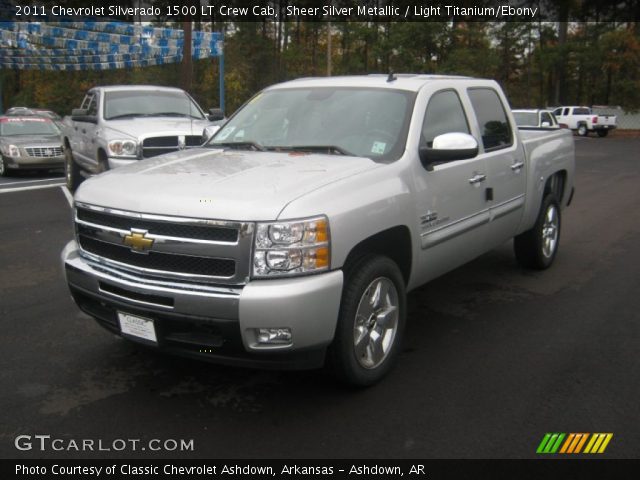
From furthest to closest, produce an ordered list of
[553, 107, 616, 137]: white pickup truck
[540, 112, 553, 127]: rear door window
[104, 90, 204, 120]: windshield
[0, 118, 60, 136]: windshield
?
1. [553, 107, 616, 137]: white pickup truck
2. [540, 112, 553, 127]: rear door window
3. [0, 118, 60, 136]: windshield
4. [104, 90, 204, 120]: windshield

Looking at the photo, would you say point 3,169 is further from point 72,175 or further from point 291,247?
point 291,247

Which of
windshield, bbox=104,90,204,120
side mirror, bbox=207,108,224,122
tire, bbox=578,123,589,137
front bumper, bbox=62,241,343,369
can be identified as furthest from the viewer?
tire, bbox=578,123,589,137

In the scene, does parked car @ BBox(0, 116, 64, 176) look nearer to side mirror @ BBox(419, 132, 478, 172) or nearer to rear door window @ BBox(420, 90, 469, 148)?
rear door window @ BBox(420, 90, 469, 148)

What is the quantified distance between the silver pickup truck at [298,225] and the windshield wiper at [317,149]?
0.02m

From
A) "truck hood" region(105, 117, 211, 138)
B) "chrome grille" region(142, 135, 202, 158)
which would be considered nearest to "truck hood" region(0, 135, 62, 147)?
"truck hood" region(105, 117, 211, 138)

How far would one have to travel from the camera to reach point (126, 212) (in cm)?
359

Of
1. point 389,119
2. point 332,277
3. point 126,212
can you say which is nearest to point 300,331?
point 332,277

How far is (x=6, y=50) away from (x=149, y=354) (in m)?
33.3

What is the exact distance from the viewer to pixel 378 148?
434 cm

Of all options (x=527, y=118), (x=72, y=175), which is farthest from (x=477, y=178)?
(x=527, y=118)

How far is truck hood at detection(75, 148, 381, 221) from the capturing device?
3.36 metres

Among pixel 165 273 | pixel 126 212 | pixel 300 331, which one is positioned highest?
pixel 126 212

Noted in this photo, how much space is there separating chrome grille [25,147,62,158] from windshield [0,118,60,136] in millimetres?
1153

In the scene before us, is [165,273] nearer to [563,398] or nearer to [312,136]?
[312,136]
